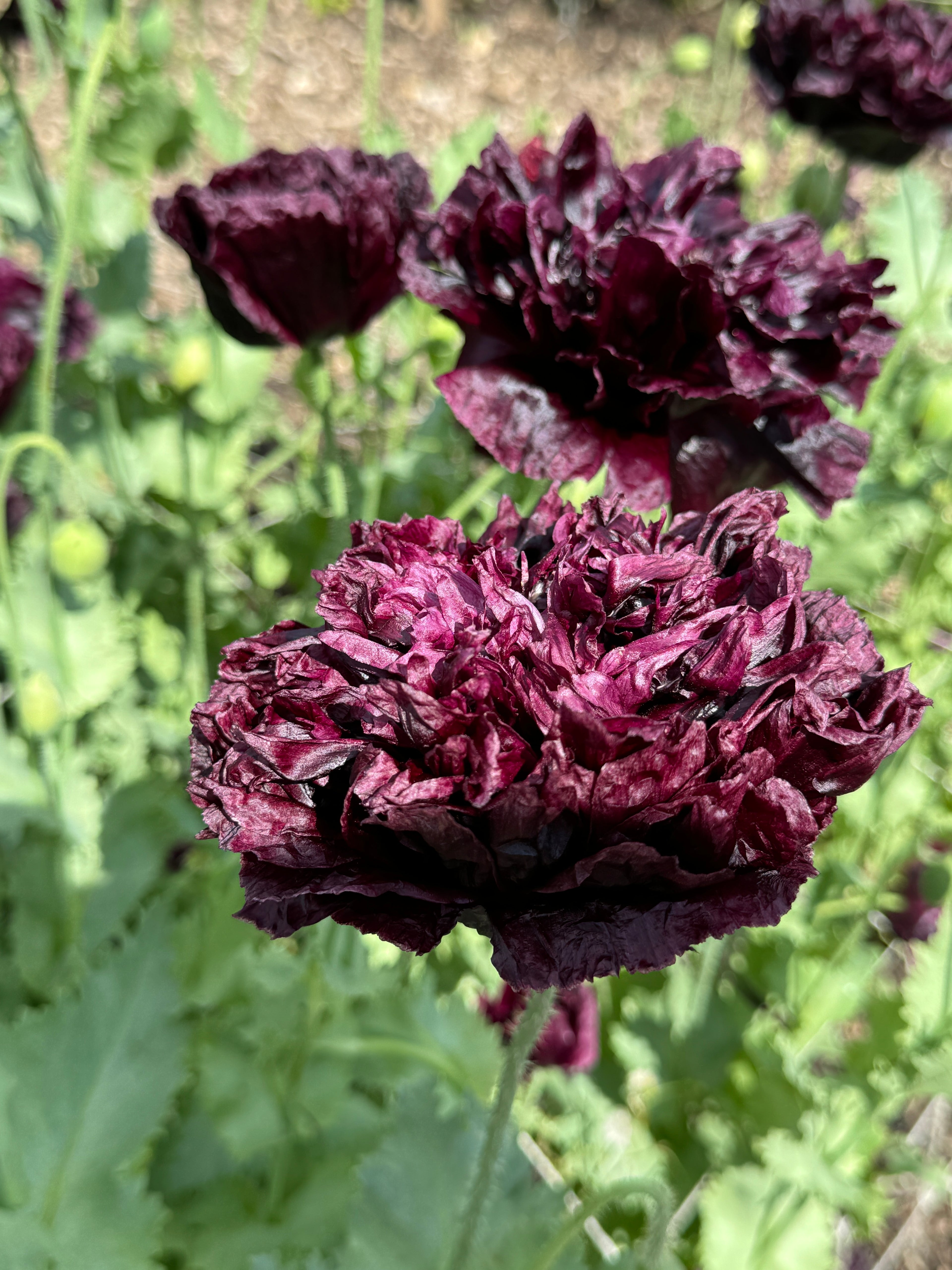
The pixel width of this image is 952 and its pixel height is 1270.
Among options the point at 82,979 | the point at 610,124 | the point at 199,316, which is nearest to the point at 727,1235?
the point at 82,979

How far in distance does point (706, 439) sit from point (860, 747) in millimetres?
229

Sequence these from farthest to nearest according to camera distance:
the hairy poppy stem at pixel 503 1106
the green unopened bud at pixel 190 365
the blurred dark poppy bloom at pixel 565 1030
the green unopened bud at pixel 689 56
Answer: the green unopened bud at pixel 689 56, the blurred dark poppy bloom at pixel 565 1030, the green unopened bud at pixel 190 365, the hairy poppy stem at pixel 503 1106

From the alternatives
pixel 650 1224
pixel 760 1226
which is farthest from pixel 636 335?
pixel 760 1226

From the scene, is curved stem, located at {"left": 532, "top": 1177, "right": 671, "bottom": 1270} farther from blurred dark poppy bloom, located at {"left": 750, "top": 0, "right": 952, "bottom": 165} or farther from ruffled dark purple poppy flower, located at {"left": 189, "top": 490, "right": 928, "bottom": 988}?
blurred dark poppy bloom, located at {"left": 750, "top": 0, "right": 952, "bottom": 165}

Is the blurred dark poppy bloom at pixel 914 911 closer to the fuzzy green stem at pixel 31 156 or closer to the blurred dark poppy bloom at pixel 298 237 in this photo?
the blurred dark poppy bloom at pixel 298 237

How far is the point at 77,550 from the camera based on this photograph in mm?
813

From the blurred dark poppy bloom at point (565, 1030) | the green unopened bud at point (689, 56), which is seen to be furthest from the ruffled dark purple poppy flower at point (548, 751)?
the green unopened bud at point (689, 56)

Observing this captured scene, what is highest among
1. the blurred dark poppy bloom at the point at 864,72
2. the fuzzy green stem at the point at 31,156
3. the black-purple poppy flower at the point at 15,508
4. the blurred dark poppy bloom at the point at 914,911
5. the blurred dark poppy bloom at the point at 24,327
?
the blurred dark poppy bloom at the point at 864,72

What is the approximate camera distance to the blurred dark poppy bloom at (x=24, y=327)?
93 centimetres

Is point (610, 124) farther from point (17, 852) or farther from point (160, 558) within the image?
point (17, 852)

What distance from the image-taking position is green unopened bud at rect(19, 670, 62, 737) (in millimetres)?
755

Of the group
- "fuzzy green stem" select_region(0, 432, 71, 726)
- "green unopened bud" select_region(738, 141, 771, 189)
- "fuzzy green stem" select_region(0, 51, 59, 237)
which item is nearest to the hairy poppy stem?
"fuzzy green stem" select_region(0, 432, 71, 726)

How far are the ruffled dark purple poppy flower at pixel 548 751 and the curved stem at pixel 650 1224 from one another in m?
0.21

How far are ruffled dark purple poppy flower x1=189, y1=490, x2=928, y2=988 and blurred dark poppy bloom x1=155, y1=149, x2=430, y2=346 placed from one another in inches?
11.9
